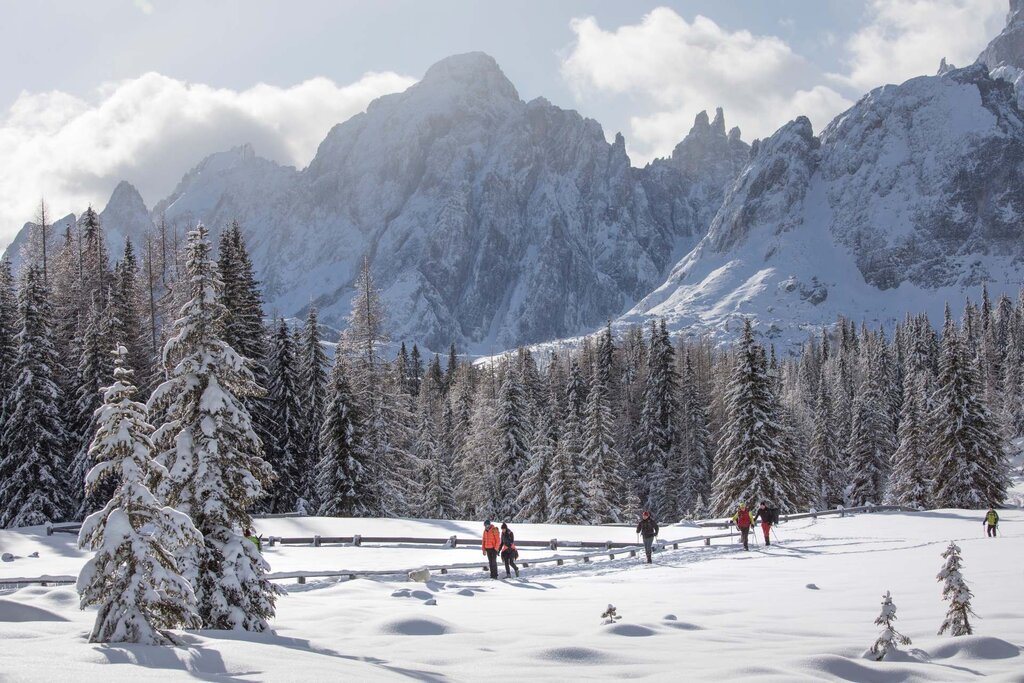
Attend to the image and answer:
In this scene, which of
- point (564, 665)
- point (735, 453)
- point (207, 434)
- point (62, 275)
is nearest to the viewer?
point (564, 665)

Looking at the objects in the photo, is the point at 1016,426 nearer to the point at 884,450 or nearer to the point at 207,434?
the point at 884,450

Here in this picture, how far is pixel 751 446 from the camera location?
46.6 metres

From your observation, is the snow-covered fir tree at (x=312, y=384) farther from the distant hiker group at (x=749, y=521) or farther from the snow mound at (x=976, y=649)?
the snow mound at (x=976, y=649)

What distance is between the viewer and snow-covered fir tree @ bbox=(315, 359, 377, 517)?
45.0 meters

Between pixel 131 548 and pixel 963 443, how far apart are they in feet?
151

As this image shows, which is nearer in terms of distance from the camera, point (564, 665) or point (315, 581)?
point (564, 665)

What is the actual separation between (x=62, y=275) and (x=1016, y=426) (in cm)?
10556

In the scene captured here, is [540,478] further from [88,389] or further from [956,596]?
[956,596]

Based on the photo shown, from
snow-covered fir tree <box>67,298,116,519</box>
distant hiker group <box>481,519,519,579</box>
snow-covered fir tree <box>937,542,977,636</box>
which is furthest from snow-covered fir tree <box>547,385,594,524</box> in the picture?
snow-covered fir tree <box>937,542,977,636</box>

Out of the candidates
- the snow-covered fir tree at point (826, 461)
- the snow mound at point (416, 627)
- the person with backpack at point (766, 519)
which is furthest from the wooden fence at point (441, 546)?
the snow-covered fir tree at point (826, 461)

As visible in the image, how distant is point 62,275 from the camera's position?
204ft

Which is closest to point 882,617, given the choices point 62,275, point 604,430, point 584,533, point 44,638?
point 44,638

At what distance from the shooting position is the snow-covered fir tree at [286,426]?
47.0 meters

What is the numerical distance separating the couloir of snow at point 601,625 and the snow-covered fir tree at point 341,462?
52.5ft
